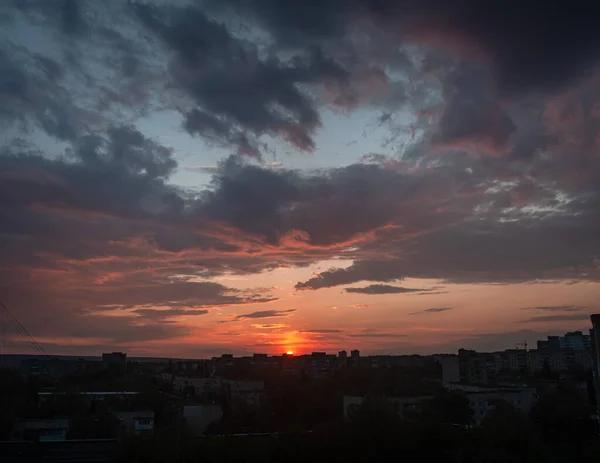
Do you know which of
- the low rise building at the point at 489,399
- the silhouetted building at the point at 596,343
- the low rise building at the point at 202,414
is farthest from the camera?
the low rise building at the point at 489,399

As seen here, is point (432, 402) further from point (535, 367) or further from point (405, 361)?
point (405, 361)

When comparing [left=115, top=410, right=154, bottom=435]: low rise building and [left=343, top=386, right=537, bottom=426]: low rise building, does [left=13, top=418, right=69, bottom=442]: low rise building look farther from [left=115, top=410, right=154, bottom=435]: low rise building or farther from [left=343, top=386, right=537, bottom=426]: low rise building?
[left=343, top=386, right=537, bottom=426]: low rise building

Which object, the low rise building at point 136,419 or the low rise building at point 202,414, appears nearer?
the low rise building at point 136,419

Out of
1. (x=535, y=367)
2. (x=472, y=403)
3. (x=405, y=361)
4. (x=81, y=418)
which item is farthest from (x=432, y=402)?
(x=405, y=361)

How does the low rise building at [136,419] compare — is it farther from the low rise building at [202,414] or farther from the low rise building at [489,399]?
the low rise building at [489,399]

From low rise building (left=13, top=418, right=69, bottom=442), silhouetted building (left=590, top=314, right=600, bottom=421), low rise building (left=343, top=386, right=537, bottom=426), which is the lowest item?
low rise building (left=13, top=418, right=69, bottom=442)

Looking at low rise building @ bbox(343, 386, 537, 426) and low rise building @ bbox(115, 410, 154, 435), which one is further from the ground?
low rise building @ bbox(343, 386, 537, 426)

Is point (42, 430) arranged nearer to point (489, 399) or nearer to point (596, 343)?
point (596, 343)

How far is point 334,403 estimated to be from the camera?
2883 cm

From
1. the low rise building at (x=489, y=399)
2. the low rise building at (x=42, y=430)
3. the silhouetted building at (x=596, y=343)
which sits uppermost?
the silhouetted building at (x=596, y=343)

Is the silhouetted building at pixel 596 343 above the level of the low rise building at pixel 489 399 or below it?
above

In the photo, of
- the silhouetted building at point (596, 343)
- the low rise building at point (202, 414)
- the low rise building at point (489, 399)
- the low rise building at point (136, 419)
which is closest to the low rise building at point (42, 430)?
the low rise building at point (136, 419)

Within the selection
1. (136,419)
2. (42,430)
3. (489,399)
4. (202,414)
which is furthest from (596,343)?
(202,414)

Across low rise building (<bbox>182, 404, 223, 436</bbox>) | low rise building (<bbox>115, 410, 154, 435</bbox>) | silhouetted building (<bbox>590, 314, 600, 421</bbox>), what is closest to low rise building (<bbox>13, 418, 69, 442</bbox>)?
low rise building (<bbox>115, 410, 154, 435</bbox>)
